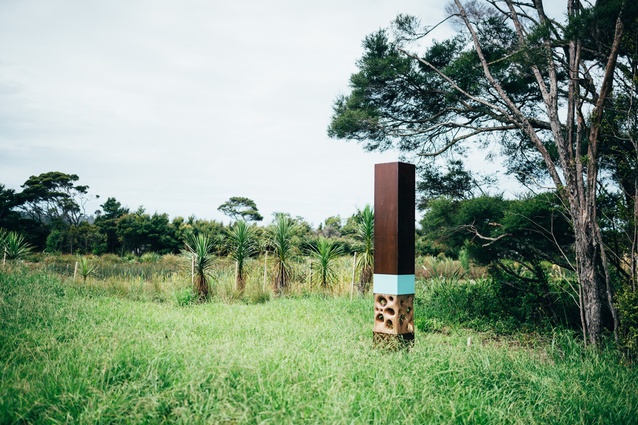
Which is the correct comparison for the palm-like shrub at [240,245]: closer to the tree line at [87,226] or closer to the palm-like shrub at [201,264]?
the palm-like shrub at [201,264]

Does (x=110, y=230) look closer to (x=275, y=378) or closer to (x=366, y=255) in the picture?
(x=366, y=255)

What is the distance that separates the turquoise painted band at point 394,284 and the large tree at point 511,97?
2396 millimetres

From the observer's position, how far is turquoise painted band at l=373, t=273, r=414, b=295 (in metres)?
5.43

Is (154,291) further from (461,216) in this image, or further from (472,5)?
(472,5)

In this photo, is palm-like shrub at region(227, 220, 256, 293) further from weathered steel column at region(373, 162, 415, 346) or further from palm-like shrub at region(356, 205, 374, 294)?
weathered steel column at region(373, 162, 415, 346)

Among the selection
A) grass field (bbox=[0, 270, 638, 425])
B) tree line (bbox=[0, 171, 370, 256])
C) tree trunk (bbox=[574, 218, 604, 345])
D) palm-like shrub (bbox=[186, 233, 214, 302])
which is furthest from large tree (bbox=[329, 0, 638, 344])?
tree line (bbox=[0, 171, 370, 256])

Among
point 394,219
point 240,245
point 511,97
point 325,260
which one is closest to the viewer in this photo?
point 394,219

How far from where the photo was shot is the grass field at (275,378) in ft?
9.86

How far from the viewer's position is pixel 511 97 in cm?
820

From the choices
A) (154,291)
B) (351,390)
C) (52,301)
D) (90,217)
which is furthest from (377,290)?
(90,217)

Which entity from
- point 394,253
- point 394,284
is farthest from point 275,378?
point 394,253

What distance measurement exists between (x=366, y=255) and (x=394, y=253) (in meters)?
5.76

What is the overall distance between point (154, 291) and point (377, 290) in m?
5.97

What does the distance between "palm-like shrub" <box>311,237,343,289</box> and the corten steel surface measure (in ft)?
17.9
